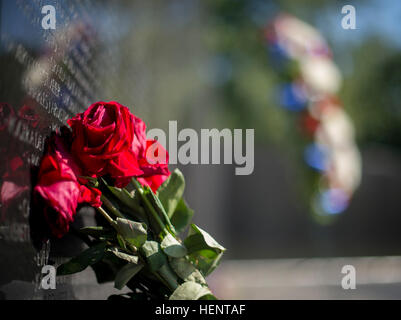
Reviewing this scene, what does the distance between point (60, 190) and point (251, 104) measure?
23.3ft

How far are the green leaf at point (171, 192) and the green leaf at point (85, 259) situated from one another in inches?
5.0

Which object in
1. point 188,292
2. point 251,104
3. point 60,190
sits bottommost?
point 188,292

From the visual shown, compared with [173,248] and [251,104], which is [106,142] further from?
[251,104]

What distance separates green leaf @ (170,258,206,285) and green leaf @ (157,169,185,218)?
118 millimetres

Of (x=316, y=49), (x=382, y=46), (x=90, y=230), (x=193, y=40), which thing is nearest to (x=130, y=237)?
(x=90, y=230)

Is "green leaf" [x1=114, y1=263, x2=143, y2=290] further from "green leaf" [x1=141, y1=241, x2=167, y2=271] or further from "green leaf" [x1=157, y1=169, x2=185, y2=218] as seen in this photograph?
"green leaf" [x1=157, y1=169, x2=185, y2=218]

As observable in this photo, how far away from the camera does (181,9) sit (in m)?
3.97

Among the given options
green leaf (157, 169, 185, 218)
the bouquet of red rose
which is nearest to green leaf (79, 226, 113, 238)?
the bouquet of red rose

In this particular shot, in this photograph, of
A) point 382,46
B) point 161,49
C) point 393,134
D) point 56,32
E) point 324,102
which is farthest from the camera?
point 393,134

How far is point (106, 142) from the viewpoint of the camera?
726mm

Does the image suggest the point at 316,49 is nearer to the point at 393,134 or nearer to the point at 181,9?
the point at 181,9

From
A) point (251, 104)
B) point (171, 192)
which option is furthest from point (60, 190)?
point (251, 104)

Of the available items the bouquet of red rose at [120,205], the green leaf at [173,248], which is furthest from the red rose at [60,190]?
the green leaf at [173,248]

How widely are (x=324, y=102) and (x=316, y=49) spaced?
0.61m
